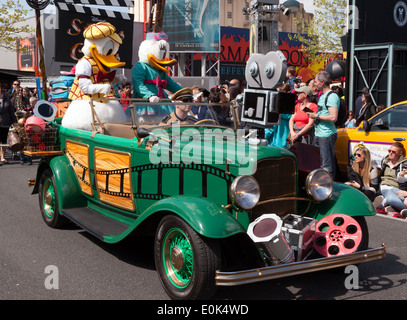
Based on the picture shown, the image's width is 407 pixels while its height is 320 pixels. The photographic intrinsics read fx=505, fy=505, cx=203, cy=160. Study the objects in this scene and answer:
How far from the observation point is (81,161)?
5504 mm

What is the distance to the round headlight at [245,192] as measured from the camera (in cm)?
361

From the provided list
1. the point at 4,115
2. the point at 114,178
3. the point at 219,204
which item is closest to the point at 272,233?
the point at 219,204

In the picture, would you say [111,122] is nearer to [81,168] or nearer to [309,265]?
[81,168]

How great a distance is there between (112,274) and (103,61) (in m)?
3.06

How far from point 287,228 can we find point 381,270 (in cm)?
121

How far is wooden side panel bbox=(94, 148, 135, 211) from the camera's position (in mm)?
4648

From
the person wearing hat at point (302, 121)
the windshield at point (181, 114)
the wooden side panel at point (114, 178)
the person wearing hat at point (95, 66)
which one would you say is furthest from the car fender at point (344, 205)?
the person wearing hat at point (302, 121)

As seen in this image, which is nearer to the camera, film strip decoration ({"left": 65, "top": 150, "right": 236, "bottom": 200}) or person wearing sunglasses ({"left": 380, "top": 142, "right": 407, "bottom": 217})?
film strip decoration ({"left": 65, "top": 150, "right": 236, "bottom": 200})

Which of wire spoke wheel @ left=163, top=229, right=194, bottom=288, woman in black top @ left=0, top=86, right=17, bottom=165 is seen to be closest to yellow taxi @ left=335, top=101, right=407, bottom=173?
wire spoke wheel @ left=163, top=229, right=194, bottom=288

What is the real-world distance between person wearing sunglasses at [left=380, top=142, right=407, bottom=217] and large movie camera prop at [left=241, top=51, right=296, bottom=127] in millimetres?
2921

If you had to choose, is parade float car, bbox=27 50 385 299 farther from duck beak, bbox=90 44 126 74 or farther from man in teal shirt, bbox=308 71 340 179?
man in teal shirt, bbox=308 71 340 179

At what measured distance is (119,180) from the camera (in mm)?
4781

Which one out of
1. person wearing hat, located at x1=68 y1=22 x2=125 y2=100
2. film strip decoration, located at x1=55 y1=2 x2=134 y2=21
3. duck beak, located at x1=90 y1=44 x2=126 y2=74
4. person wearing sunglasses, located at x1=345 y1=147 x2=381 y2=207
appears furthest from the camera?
film strip decoration, located at x1=55 y1=2 x2=134 y2=21

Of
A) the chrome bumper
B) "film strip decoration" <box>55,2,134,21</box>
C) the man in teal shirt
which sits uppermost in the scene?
"film strip decoration" <box>55,2,134,21</box>
